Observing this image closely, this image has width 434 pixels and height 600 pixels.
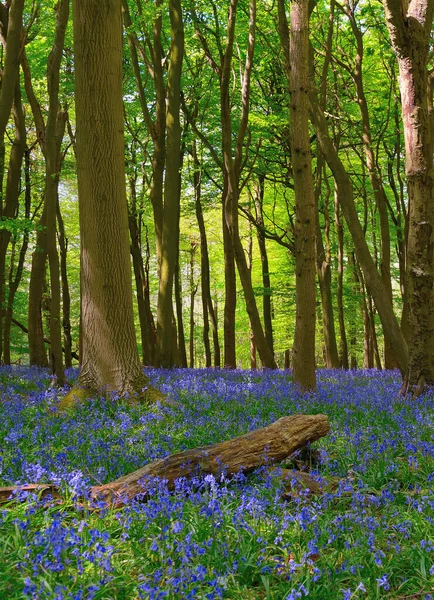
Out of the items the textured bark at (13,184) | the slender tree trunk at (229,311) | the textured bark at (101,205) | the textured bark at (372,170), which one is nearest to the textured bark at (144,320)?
the slender tree trunk at (229,311)

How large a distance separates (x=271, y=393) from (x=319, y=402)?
109 centimetres

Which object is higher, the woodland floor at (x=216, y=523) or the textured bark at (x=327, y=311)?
the textured bark at (x=327, y=311)

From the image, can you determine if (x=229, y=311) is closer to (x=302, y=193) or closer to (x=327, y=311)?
(x=327, y=311)

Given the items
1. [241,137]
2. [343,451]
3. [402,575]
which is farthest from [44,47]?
[402,575]

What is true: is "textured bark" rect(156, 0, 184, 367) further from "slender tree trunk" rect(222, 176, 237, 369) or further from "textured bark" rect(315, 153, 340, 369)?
"textured bark" rect(315, 153, 340, 369)

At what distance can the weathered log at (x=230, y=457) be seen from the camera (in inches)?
158

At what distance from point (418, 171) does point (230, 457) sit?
21.2 feet

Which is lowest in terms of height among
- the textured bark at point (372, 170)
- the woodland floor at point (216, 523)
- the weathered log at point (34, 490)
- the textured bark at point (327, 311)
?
the woodland floor at point (216, 523)

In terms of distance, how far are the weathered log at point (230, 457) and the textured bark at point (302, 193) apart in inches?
165

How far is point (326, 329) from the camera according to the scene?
720 inches

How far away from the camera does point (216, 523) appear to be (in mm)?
3279

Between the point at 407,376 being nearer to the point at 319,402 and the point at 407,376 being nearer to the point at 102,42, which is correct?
the point at 319,402

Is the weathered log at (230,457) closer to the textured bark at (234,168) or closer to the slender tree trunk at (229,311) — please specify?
the textured bark at (234,168)

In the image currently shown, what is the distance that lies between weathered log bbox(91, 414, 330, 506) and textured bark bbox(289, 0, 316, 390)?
4.20 m
